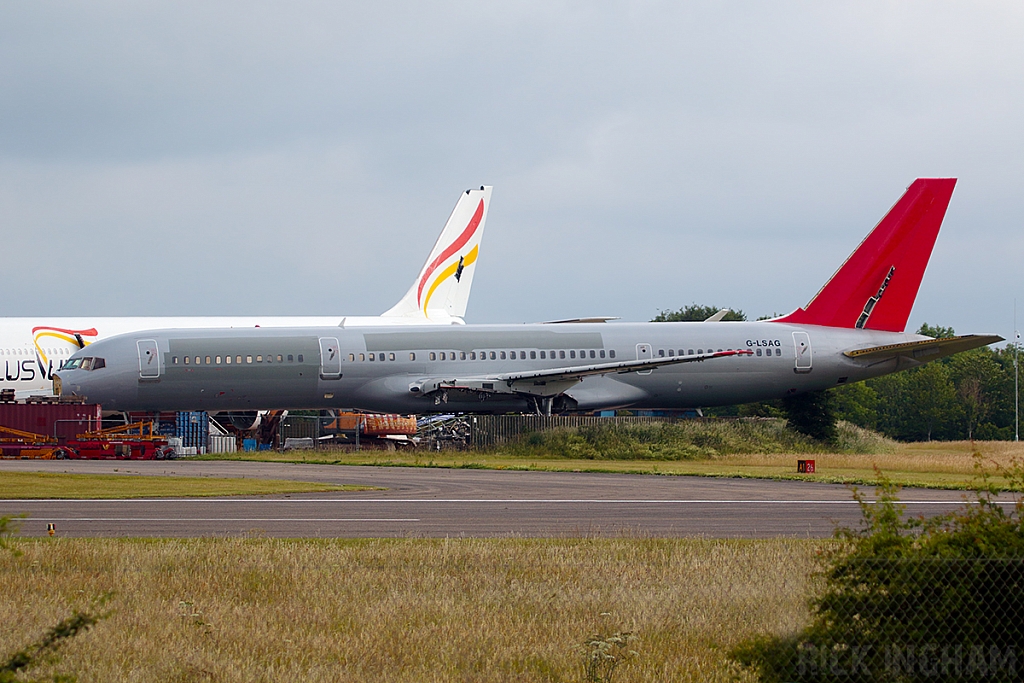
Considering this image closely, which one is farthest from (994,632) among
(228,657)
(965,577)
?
(228,657)

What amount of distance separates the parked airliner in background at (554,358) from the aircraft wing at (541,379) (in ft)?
0.17

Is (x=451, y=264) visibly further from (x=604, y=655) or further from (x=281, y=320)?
(x=604, y=655)

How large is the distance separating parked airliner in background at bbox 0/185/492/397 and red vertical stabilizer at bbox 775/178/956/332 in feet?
61.1

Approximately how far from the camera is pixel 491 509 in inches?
880

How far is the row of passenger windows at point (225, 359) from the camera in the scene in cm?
4344

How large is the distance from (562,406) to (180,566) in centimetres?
3247

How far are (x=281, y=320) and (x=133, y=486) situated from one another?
114ft

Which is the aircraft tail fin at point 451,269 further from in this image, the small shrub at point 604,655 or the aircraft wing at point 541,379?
the small shrub at point 604,655

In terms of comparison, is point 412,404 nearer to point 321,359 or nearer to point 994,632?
point 321,359

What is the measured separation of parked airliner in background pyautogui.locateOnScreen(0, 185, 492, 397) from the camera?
55.8 m

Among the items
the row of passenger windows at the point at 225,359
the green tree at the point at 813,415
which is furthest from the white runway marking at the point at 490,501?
the green tree at the point at 813,415

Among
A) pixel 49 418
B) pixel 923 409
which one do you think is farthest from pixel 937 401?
pixel 49 418

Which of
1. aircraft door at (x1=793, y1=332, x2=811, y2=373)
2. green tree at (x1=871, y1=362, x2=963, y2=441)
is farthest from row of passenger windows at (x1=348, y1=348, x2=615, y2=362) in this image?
green tree at (x1=871, y1=362, x2=963, y2=441)

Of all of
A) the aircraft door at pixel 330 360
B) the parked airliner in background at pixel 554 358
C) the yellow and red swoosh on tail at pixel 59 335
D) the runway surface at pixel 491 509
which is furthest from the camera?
the yellow and red swoosh on tail at pixel 59 335
